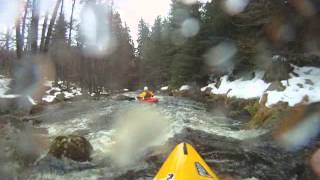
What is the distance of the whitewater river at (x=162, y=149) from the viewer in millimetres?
7824

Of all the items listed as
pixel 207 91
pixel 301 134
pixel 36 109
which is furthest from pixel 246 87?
pixel 36 109

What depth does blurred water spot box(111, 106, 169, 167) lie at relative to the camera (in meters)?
9.39

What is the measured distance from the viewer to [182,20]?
3141 centimetres

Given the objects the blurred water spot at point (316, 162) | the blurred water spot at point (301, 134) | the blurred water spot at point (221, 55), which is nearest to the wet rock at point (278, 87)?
the blurred water spot at point (301, 134)

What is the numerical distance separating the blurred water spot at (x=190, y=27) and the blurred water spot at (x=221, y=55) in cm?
188

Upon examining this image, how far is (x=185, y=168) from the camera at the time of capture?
19.0ft

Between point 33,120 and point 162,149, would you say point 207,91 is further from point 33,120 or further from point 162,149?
point 162,149

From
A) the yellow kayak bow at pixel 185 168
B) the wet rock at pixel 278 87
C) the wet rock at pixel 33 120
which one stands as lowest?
the wet rock at pixel 33 120

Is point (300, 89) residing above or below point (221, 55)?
below

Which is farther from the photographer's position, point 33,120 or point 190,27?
point 190,27

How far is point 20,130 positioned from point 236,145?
25.2 feet

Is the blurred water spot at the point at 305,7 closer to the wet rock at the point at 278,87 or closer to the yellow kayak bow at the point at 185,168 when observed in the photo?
the wet rock at the point at 278,87

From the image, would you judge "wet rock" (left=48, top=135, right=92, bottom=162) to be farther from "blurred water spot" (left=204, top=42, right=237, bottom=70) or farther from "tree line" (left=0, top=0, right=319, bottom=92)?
"blurred water spot" (left=204, top=42, right=237, bottom=70)

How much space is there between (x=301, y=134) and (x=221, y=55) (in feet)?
51.8
